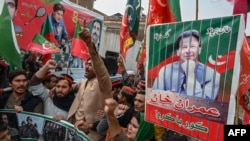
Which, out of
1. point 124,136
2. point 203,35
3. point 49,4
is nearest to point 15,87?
point 124,136

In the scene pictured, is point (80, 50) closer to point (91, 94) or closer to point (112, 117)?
point (91, 94)

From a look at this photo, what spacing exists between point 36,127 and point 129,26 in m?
3.36

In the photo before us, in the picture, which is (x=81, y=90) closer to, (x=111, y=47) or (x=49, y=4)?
(x=49, y=4)

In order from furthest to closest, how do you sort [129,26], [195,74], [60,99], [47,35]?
[47,35] → [129,26] → [60,99] → [195,74]

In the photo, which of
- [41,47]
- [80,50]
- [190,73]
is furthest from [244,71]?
[41,47]

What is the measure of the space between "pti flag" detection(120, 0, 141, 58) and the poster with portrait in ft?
11.8

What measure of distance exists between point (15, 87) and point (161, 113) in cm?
165

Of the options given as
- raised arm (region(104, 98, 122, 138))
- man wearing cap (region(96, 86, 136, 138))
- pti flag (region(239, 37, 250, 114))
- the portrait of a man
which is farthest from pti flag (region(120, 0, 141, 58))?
the portrait of a man

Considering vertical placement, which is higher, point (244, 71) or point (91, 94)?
point (244, 71)

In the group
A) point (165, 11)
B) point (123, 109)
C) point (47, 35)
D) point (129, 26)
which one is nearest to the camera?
point (123, 109)

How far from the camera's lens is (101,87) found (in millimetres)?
2881

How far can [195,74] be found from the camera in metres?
1.97

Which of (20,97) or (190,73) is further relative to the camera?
(20,97)

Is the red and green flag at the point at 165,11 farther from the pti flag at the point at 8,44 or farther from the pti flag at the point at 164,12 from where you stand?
the pti flag at the point at 8,44
